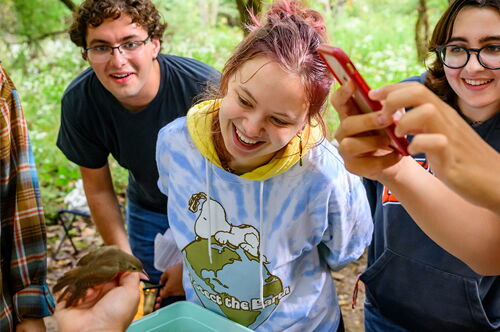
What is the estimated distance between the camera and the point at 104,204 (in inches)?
93.6

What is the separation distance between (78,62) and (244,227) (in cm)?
526

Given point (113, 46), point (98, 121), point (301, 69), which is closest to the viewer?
point (301, 69)

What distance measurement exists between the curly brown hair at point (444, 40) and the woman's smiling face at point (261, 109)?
618 millimetres

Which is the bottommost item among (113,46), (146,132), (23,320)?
(23,320)

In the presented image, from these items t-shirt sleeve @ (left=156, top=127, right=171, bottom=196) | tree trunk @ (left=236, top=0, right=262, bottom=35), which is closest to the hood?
t-shirt sleeve @ (left=156, top=127, right=171, bottom=196)

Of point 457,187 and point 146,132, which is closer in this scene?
point 457,187

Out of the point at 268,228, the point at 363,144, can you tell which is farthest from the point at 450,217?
the point at 268,228

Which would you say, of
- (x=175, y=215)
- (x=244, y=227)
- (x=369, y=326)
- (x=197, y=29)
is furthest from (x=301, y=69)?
(x=197, y=29)

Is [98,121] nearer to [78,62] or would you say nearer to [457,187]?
[457,187]

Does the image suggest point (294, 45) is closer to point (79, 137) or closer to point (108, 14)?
point (108, 14)

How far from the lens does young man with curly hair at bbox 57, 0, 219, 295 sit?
2.08m

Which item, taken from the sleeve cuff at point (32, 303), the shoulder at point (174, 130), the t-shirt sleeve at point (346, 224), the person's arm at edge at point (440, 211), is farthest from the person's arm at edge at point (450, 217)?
the sleeve cuff at point (32, 303)

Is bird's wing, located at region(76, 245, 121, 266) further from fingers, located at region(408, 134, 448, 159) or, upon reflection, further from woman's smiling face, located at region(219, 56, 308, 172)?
fingers, located at region(408, 134, 448, 159)

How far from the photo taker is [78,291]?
131 centimetres
